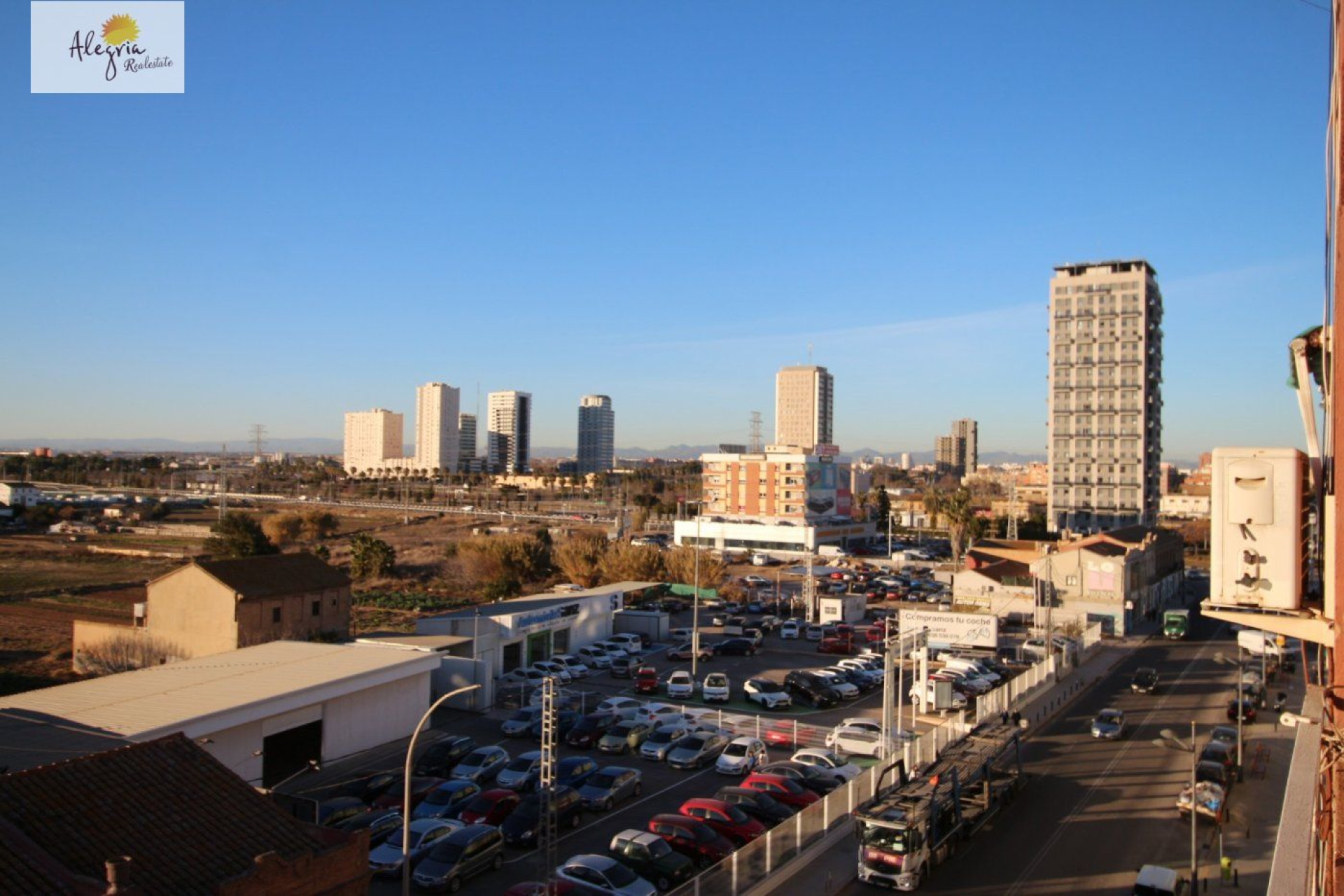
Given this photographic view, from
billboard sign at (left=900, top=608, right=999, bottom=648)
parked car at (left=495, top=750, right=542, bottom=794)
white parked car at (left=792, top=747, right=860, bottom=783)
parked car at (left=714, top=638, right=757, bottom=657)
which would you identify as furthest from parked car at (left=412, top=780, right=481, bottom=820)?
parked car at (left=714, top=638, right=757, bottom=657)

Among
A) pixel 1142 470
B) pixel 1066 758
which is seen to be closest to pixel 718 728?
pixel 1066 758

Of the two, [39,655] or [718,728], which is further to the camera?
[39,655]

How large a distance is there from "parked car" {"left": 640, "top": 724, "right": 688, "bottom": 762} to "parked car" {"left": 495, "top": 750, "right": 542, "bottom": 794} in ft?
9.63

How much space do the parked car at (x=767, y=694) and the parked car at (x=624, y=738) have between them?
5269mm

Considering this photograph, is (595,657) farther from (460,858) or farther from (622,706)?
(460,858)

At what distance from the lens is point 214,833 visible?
11.1 metres

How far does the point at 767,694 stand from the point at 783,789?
9352 millimetres

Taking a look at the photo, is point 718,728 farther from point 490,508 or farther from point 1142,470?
point 490,508

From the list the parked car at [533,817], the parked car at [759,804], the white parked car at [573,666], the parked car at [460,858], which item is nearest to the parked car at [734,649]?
the white parked car at [573,666]

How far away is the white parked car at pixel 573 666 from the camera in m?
31.5

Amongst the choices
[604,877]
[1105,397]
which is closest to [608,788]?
[604,877]

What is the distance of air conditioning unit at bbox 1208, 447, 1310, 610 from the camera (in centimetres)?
456

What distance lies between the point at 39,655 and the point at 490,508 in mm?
84813

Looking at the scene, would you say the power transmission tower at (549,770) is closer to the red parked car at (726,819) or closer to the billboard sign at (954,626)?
the red parked car at (726,819)
